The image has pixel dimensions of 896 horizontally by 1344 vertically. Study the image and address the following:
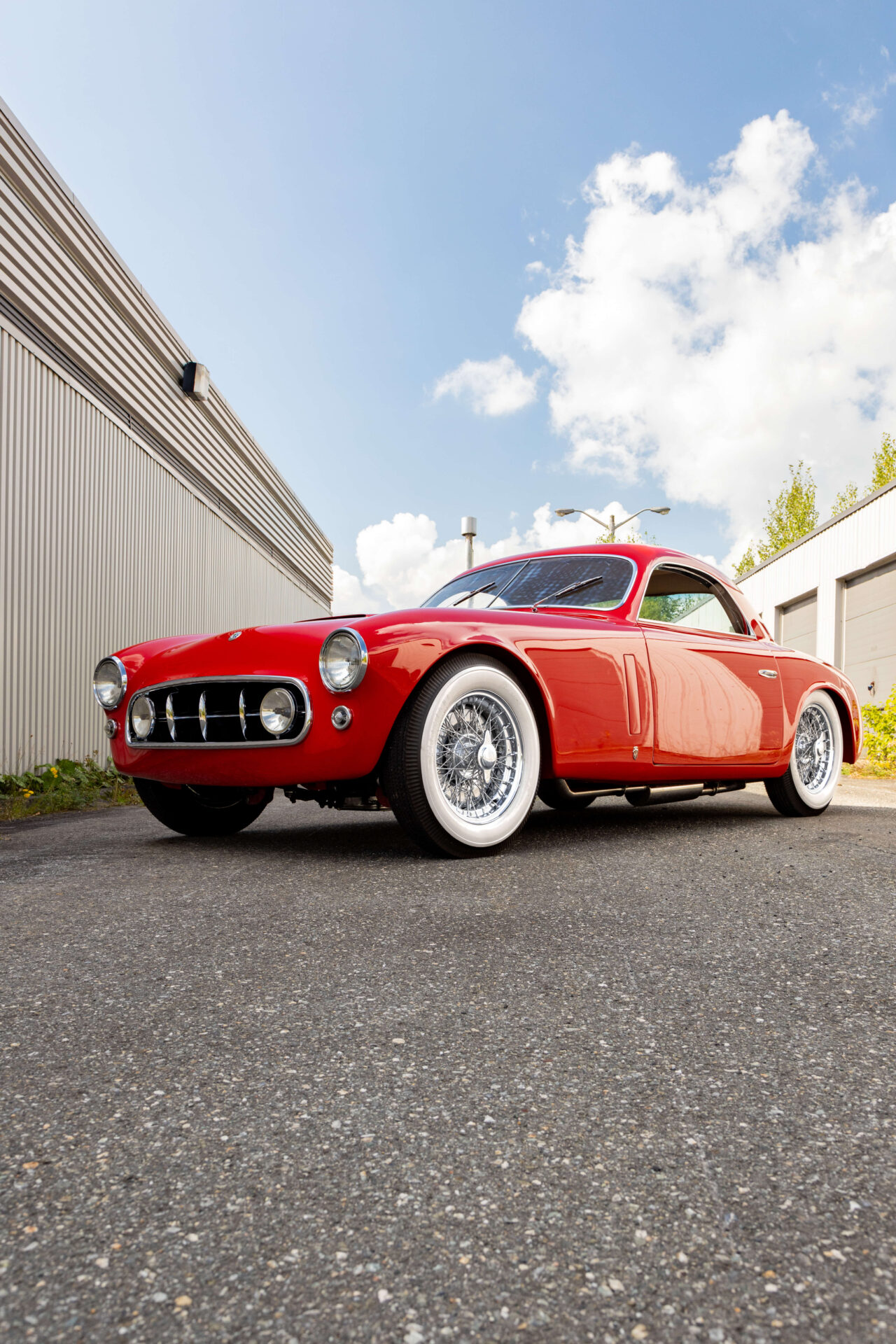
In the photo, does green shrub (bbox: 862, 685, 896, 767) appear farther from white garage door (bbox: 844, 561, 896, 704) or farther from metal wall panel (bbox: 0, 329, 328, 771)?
metal wall panel (bbox: 0, 329, 328, 771)

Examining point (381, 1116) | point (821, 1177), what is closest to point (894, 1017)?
point (821, 1177)

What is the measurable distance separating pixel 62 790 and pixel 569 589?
442cm

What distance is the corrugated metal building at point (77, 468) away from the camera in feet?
24.6

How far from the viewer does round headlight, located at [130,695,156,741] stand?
387 cm

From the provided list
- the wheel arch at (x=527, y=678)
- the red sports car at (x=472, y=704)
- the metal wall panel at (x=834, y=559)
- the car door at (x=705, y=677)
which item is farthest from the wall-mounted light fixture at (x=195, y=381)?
the wheel arch at (x=527, y=678)

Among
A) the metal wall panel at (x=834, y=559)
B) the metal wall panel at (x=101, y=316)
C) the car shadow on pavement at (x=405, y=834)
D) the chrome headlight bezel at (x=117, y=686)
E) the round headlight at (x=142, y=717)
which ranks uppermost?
the metal wall panel at (x=101, y=316)

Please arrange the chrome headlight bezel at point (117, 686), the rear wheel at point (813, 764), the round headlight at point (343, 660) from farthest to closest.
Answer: the rear wheel at point (813, 764) → the chrome headlight bezel at point (117, 686) → the round headlight at point (343, 660)

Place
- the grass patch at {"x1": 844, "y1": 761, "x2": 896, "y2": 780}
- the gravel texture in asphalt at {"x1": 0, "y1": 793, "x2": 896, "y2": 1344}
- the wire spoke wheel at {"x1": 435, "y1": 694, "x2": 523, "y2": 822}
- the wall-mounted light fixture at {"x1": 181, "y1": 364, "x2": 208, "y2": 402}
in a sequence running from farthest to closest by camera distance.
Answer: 1. the wall-mounted light fixture at {"x1": 181, "y1": 364, "x2": 208, "y2": 402}
2. the grass patch at {"x1": 844, "y1": 761, "x2": 896, "y2": 780}
3. the wire spoke wheel at {"x1": 435, "y1": 694, "x2": 523, "y2": 822}
4. the gravel texture in asphalt at {"x1": 0, "y1": 793, "x2": 896, "y2": 1344}

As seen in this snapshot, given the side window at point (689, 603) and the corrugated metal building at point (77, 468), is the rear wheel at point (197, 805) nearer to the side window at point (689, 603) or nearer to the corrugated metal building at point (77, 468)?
the side window at point (689, 603)

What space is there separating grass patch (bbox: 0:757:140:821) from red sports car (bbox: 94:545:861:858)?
2.37m

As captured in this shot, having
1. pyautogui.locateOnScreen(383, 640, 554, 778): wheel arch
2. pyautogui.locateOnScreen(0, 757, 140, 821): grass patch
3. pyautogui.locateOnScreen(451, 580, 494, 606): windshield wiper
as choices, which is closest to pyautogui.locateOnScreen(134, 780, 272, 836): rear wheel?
pyautogui.locateOnScreen(383, 640, 554, 778): wheel arch

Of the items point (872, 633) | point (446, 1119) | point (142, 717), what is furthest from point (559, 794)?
point (872, 633)

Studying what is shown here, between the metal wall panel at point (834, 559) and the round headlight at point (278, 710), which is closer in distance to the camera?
the round headlight at point (278, 710)

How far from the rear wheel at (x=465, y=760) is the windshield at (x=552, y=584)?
2.97 feet
